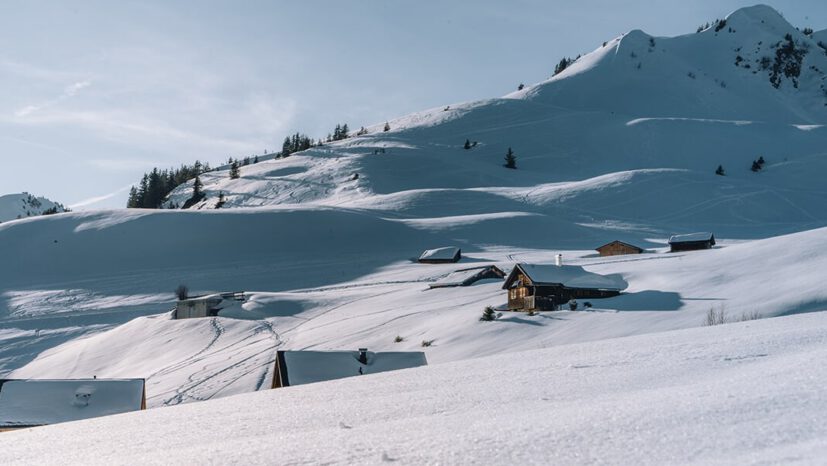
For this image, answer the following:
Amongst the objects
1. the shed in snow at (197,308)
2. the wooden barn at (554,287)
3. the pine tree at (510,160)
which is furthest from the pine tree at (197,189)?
the wooden barn at (554,287)

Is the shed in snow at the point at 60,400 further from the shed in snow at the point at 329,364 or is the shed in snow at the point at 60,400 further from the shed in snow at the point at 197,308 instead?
the shed in snow at the point at 197,308

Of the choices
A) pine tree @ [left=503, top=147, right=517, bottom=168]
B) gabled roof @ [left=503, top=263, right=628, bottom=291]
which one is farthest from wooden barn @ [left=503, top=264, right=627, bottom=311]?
pine tree @ [left=503, top=147, right=517, bottom=168]

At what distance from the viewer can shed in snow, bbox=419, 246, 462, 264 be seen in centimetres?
7831

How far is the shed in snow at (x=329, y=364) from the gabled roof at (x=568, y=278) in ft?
60.7

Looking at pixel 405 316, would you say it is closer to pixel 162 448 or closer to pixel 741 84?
pixel 162 448

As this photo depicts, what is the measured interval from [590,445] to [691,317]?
34.6m

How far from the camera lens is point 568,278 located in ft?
159

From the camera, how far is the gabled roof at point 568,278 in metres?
47.6

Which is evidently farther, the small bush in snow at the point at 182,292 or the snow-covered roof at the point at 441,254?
the snow-covered roof at the point at 441,254

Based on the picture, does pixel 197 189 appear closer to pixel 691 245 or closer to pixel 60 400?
pixel 691 245

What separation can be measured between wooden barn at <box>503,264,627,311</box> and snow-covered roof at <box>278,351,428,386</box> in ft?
54.4

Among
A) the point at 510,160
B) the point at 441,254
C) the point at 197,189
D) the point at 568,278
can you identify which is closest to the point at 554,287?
the point at 568,278

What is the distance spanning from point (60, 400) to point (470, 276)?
3823 cm

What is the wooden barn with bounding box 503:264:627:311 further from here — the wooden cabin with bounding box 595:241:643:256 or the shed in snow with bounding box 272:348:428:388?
the wooden cabin with bounding box 595:241:643:256
